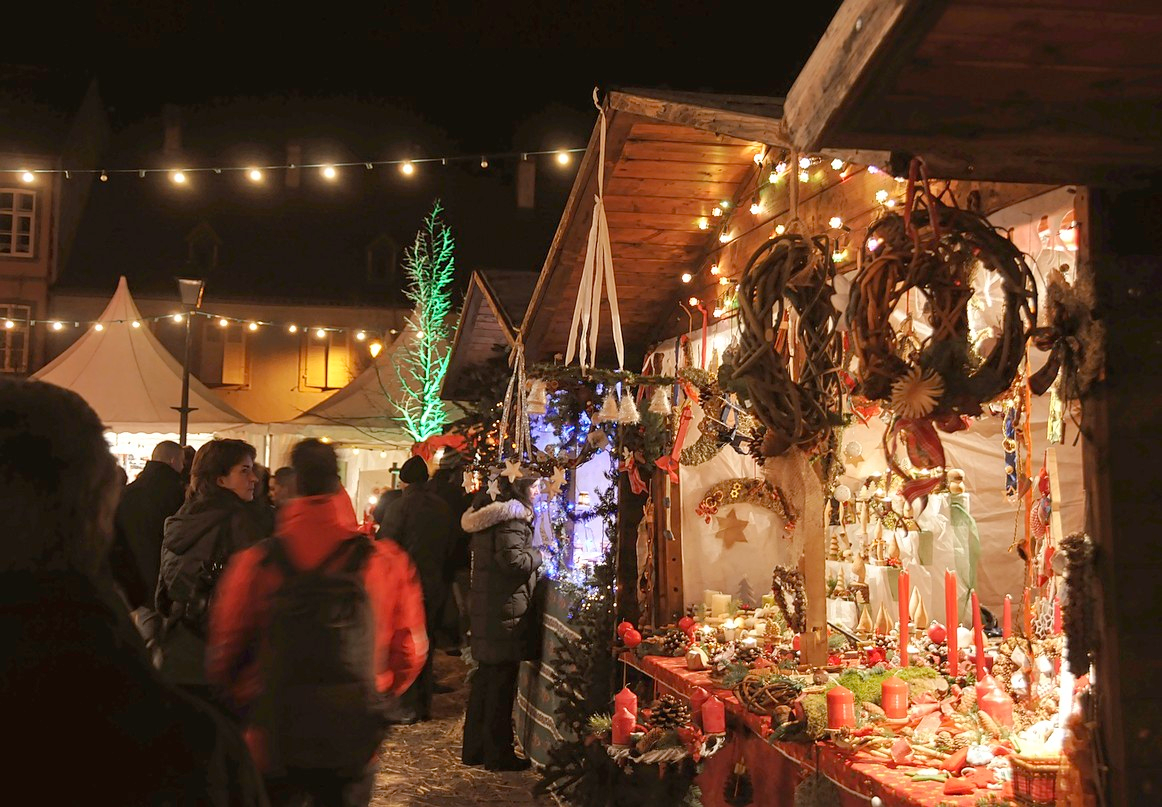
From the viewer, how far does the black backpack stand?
3.27 m

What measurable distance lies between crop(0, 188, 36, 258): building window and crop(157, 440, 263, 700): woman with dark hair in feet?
77.8

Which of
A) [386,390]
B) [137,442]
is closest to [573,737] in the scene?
[386,390]

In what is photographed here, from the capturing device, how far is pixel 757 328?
3.31 metres

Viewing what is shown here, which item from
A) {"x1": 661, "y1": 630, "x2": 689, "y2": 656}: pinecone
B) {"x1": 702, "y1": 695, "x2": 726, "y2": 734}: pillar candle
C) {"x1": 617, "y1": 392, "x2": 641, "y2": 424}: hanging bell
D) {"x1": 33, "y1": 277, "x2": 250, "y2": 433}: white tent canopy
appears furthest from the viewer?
{"x1": 33, "y1": 277, "x2": 250, "y2": 433}: white tent canopy

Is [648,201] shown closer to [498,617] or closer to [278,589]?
[498,617]

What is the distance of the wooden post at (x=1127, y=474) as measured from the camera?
2535 mm

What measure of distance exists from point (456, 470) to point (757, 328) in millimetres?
8160

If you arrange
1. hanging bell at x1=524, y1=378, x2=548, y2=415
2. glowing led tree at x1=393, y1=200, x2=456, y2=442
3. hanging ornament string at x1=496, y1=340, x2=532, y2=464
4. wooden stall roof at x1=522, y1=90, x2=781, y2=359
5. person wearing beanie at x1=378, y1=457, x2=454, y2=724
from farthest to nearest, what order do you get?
1. glowing led tree at x1=393, y1=200, x2=456, y2=442
2. person wearing beanie at x1=378, y1=457, x2=454, y2=724
3. hanging ornament string at x1=496, y1=340, x2=532, y2=464
4. hanging bell at x1=524, y1=378, x2=548, y2=415
5. wooden stall roof at x1=522, y1=90, x2=781, y2=359

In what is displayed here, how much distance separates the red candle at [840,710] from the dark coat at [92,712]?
9.76 ft

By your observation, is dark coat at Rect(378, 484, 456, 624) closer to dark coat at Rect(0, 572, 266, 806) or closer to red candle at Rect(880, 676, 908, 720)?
red candle at Rect(880, 676, 908, 720)

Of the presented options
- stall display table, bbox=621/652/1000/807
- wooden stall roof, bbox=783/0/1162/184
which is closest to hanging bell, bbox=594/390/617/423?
stall display table, bbox=621/652/1000/807

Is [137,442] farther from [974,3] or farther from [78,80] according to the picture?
[974,3]

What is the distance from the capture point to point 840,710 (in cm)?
371

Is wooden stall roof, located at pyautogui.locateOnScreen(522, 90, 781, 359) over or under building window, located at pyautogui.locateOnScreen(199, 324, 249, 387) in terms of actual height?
under
